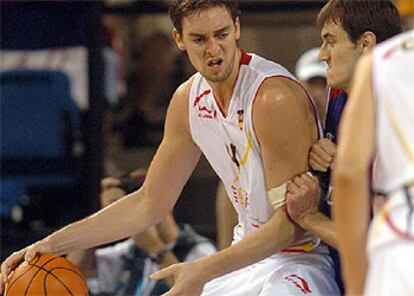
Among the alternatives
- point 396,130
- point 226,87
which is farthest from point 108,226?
point 396,130

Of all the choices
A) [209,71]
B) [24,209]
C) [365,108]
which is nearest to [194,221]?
[24,209]

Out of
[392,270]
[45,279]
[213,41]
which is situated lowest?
[45,279]

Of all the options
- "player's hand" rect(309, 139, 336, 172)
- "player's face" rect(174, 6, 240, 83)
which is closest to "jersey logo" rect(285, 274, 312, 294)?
"player's hand" rect(309, 139, 336, 172)

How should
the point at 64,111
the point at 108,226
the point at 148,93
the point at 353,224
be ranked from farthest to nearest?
the point at 148,93 → the point at 64,111 → the point at 108,226 → the point at 353,224

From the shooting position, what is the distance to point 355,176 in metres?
3.25

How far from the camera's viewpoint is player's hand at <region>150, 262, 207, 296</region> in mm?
4180

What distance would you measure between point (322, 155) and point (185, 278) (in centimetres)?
70

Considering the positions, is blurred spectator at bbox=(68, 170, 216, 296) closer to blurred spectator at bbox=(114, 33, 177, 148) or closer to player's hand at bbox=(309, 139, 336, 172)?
player's hand at bbox=(309, 139, 336, 172)

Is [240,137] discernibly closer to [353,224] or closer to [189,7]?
[189,7]

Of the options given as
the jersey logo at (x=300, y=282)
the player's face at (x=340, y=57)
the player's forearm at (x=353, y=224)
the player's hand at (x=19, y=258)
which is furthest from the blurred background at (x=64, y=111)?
the player's forearm at (x=353, y=224)

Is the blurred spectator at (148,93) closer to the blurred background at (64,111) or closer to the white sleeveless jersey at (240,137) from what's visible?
the blurred background at (64,111)

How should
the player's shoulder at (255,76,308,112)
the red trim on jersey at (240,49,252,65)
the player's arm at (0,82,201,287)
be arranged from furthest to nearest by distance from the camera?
1. the player's arm at (0,82,201,287)
2. the red trim on jersey at (240,49,252,65)
3. the player's shoulder at (255,76,308,112)

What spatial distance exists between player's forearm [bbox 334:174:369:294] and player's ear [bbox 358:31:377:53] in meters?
1.24

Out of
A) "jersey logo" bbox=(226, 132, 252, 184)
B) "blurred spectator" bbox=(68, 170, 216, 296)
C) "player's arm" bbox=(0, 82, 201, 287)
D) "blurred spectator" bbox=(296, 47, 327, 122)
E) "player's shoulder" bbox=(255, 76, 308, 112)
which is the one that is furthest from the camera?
"blurred spectator" bbox=(296, 47, 327, 122)
